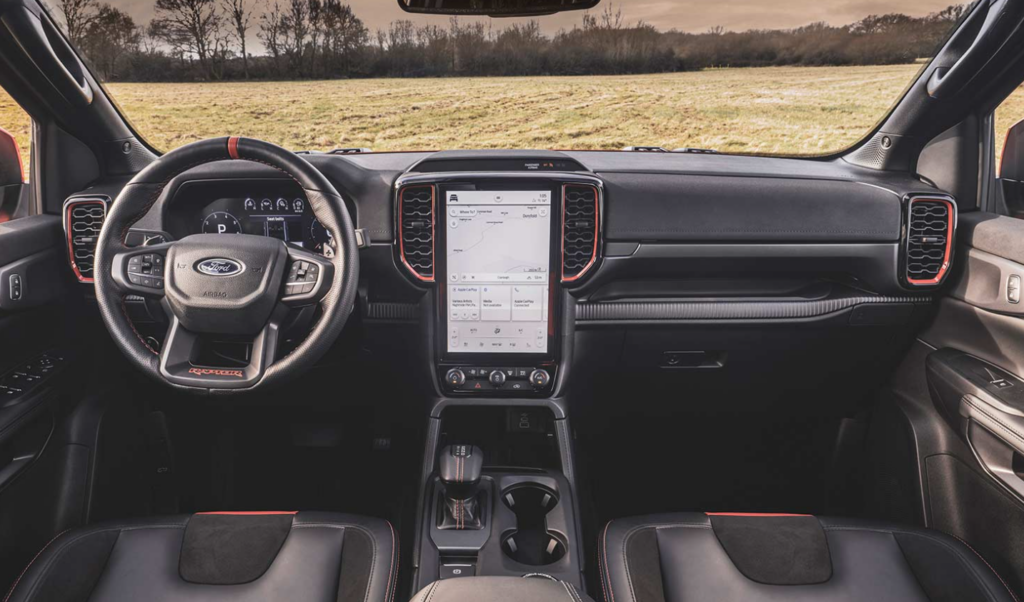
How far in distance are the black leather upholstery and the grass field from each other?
1784 millimetres

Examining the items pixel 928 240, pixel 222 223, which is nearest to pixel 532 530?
pixel 222 223

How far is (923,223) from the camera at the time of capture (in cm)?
232

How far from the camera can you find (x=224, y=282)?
1.71 m

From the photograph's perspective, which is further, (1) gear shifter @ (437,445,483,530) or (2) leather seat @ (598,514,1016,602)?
(1) gear shifter @ (437,445,483,530)

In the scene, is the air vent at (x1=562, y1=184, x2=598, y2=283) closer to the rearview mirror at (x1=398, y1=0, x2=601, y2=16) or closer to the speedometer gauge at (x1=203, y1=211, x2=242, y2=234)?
the rearview mirror at (x1=398, y1=0, x2=601, y2=16)

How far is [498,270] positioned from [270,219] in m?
0.77

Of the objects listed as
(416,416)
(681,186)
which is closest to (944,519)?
(681,186)

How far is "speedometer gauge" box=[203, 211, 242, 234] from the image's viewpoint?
226cm

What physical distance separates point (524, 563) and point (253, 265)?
1128 millimetres

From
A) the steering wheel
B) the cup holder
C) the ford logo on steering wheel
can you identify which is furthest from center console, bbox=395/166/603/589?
the ford logo on steering wheel

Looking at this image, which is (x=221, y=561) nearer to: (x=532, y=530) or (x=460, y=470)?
(x=460, y=470)

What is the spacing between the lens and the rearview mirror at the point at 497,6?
88.7 inches

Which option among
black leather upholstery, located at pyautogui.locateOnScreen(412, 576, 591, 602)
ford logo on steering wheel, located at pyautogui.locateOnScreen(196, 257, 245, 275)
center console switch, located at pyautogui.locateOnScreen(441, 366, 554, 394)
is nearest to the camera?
black leather upholstery, located at pyautogui.locateOnScreen(412, 576, 591, 602)

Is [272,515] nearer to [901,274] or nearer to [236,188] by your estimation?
[236,188]
